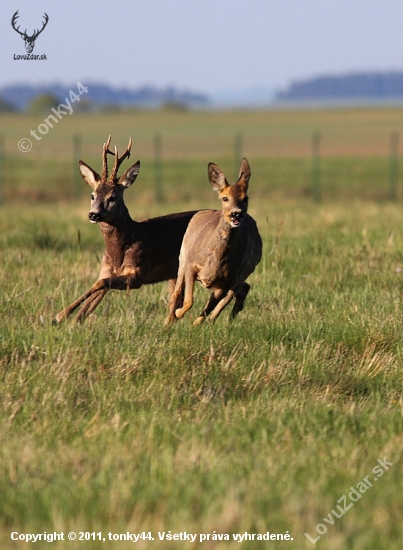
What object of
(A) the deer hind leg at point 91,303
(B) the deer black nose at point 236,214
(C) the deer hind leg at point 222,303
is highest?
(B) the deer black nose at point 236,214

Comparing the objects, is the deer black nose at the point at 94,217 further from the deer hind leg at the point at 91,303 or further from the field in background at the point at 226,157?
the field in background at the point at 226,157

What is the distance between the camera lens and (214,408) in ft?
17.9

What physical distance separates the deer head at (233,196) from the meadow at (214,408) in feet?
2.46

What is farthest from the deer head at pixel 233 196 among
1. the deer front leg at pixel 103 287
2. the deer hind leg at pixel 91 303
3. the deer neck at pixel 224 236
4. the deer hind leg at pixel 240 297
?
the deer hind leg at pixel 91 303

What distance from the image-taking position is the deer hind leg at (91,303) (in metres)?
7.66

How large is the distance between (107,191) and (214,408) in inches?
130

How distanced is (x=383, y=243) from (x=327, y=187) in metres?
22.1

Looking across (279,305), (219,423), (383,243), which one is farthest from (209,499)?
(383,243)

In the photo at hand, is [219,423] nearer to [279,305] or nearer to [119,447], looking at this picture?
[119,447]

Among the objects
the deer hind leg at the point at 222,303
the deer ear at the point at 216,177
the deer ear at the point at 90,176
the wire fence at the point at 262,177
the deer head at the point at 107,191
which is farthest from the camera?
the wire fence at the point at 262,177

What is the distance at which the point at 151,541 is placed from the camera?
144 inches

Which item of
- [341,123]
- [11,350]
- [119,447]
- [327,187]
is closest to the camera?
[119,447]

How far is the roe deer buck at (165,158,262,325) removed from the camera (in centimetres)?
718

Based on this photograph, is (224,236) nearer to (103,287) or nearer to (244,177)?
(244,177)
